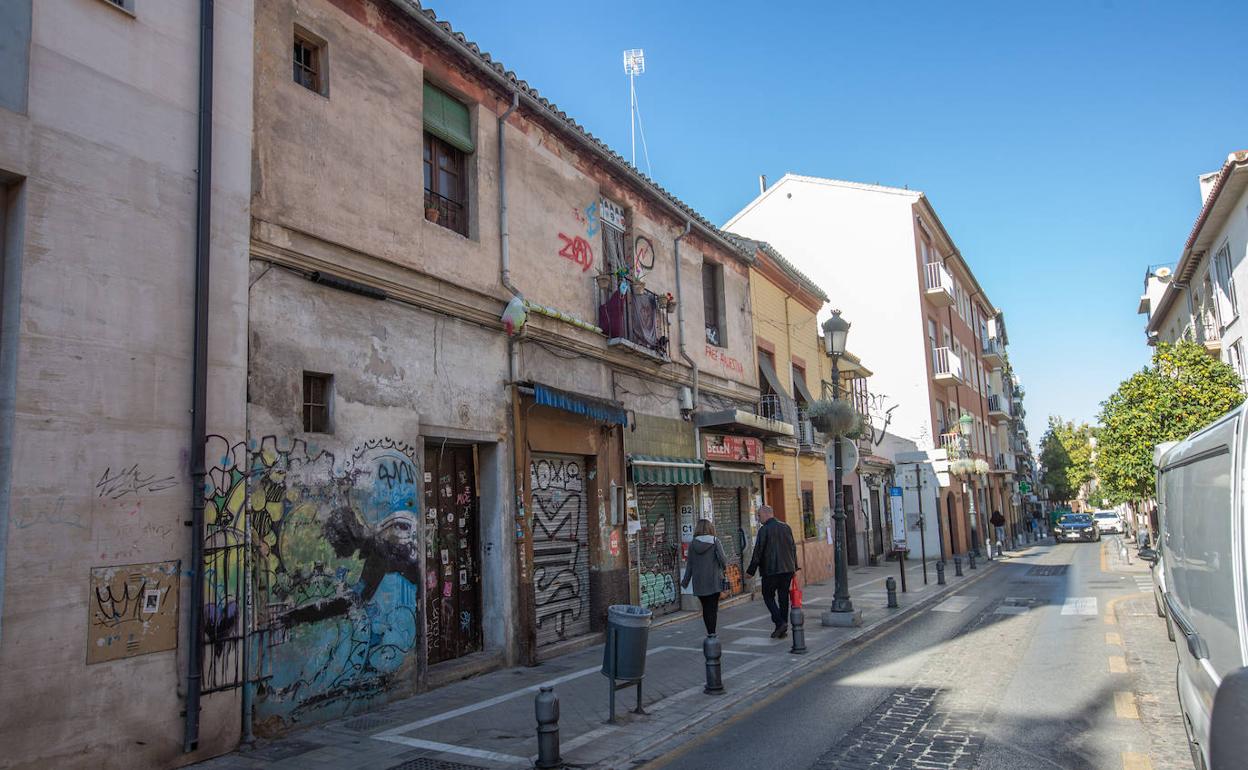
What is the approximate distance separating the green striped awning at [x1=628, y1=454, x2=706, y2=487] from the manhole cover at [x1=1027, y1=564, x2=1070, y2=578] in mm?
12359

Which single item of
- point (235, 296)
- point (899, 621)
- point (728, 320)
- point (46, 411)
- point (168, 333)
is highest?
point (728, 320)

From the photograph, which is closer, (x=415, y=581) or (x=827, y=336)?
(x=415, y=581)

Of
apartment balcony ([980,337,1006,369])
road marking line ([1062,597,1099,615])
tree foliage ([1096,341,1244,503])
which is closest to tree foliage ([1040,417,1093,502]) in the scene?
apartment balcony ([980,337,1006,369])

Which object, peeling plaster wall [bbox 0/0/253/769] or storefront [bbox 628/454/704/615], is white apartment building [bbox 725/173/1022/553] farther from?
peeling plaster wall [bbox 0/0/253/769]

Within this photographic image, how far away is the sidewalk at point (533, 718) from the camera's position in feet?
19.9

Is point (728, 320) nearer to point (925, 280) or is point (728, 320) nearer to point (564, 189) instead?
point (564, 189)

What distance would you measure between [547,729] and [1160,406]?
19933 millimetres

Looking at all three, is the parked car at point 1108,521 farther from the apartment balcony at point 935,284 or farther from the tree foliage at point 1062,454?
the apartment balcony at point 935,284

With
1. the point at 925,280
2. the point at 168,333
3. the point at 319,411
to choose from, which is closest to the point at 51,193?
the point at 168,333

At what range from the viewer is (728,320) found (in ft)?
57.2

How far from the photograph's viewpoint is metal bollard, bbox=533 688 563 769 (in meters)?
5.63

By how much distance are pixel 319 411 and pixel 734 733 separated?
485 cm

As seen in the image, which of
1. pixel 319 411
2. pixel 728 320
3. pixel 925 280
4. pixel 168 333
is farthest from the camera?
pixel 925 280

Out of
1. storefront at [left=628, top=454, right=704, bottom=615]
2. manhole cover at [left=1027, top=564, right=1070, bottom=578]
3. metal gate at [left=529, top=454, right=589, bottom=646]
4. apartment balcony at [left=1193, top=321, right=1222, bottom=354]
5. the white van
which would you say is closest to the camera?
the white van
